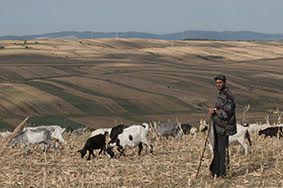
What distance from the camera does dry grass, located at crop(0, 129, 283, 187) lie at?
1010 cm

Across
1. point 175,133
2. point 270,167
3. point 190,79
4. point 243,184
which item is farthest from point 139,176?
point 190,79

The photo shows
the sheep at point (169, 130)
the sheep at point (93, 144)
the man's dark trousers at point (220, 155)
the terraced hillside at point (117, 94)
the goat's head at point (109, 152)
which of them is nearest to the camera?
the man's dark trousers at point (220, 155)

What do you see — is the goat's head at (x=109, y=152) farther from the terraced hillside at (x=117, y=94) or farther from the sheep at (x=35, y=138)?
the terraced hillside at (x=117, y=94)

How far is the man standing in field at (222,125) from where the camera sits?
10.2 metres

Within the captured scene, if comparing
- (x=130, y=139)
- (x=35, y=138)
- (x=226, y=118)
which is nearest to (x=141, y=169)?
(x=226, y=118)

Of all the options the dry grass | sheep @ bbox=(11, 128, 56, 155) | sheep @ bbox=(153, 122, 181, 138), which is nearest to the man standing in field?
the dry grass

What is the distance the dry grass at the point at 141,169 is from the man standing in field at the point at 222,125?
1.07ft

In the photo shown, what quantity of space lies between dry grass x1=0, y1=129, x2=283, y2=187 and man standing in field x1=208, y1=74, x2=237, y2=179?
32cm

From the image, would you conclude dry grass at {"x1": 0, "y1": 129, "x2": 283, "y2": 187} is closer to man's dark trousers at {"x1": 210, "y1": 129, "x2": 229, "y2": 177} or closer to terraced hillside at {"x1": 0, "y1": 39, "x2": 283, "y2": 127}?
man's dark trousers at {"x1": 210, "y1": 129, "x2": 229, "y2": 177}

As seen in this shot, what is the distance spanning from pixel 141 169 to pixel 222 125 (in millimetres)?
2592

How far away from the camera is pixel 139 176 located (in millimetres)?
10805

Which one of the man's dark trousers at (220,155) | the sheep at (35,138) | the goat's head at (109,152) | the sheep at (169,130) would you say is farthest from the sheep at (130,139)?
the man's dark trousers at (220,155)

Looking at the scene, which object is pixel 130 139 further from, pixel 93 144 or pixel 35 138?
pixel 35 138

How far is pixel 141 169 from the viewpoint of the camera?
11.6 metres
